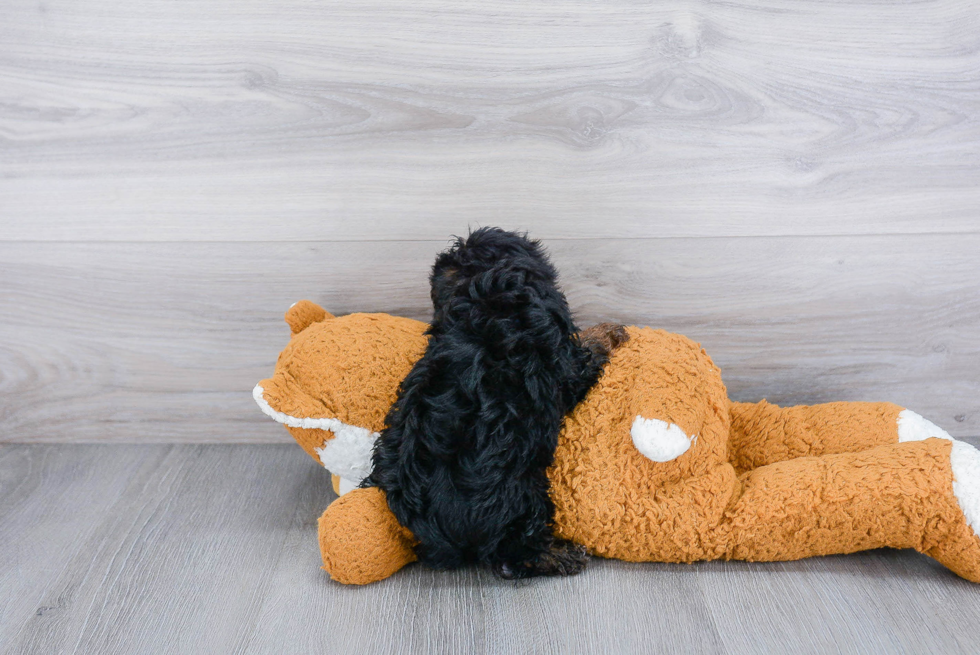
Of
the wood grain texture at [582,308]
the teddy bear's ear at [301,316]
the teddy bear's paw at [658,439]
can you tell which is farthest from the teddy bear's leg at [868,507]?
the teddy bear's ear at [301,316]

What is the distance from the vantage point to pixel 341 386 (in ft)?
2.56

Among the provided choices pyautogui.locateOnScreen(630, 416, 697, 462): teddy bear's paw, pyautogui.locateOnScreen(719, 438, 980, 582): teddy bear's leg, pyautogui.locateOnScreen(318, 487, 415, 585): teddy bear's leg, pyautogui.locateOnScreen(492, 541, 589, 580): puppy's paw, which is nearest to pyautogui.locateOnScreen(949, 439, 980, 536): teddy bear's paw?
pyautogui.locateOnScreen(719, 438, 980, 582): teddy bear's leg

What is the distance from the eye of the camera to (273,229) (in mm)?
958

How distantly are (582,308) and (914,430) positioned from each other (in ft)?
1.38

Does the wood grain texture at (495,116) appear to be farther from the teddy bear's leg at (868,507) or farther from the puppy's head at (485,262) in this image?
the teddy bear's leg at (868,507)

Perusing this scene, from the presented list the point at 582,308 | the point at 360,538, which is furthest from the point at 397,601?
the point at 582,308

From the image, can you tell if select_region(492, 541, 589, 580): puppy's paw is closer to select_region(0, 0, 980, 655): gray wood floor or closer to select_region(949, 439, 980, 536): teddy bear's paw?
select_region(0, 0, 980, 655): gray wood floor

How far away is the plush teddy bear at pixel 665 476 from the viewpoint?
706 millimetres

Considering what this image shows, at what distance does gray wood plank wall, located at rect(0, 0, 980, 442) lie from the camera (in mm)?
890

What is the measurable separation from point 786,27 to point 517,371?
0.57 metres

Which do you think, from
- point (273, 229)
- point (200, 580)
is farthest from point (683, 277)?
point (200, 580)

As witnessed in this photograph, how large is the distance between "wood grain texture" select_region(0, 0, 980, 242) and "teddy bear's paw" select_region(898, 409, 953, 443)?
0.88 feet

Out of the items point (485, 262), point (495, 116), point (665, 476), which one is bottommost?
point (665, 476)

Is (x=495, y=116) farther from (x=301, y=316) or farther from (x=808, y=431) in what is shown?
(x=808, y=431)
